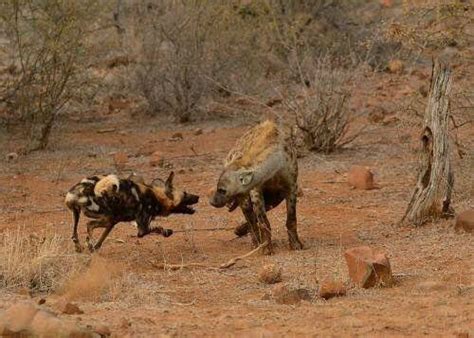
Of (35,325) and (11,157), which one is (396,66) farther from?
(35,325)

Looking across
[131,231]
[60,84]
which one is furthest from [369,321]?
[60,84]

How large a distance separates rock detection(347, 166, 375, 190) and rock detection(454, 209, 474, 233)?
3.71 metres

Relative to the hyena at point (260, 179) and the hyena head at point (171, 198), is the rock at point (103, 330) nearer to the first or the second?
the hyena at point (260, 179)

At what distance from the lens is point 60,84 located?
57.3ft

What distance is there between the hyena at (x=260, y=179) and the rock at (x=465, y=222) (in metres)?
1.58

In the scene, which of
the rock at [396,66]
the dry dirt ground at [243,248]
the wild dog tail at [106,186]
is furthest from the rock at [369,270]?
the rock at [396,66]

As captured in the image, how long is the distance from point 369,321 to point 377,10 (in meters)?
19.1

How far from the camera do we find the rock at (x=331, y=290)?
25.1 ft

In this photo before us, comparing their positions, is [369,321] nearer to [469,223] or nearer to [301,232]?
[469,223]

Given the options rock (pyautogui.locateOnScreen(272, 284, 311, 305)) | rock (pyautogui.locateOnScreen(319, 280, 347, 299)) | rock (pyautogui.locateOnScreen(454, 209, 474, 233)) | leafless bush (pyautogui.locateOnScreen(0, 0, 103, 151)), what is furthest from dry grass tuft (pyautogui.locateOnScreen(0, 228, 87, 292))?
leafless bush (pyautogui.locateOnScreen(0, 0, 103, 151))

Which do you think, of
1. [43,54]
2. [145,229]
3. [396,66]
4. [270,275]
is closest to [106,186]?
→ [145,229]

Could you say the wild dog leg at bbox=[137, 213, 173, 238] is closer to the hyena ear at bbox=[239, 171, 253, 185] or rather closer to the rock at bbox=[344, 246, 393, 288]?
the hyena ear at bbox=[239, 171, 253, 185]

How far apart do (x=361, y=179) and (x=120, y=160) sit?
4.39m

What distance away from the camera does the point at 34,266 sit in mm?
8281
